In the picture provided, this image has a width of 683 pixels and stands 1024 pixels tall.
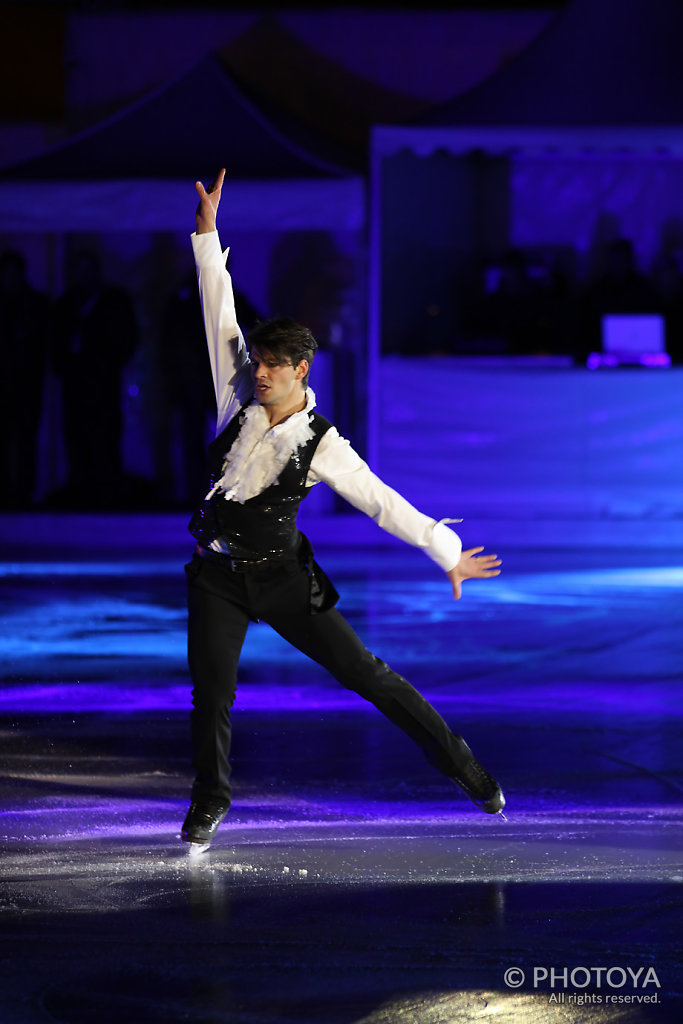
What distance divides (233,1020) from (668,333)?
1290 cm

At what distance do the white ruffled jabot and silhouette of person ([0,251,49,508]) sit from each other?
10.1m

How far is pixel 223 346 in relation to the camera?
15.7ft

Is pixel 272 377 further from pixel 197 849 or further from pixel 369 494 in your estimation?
pixel 197 849

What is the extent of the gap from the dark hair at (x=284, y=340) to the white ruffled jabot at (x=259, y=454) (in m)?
0.20

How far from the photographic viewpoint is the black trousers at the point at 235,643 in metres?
4.64

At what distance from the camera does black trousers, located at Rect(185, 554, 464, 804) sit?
4.64 m

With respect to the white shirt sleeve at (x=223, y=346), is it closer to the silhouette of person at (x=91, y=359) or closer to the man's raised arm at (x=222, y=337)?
the man's raised arm at (x=222, y=337)

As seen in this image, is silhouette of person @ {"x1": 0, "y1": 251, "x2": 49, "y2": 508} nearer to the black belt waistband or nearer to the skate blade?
the black belt waistband

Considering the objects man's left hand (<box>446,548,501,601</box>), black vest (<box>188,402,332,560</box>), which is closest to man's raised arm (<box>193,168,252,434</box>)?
black vest (<box>188,402,332,560</box>)

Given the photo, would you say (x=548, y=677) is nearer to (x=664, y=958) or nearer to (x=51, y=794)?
(x=51, y=794)

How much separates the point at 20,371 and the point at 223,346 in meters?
10.1

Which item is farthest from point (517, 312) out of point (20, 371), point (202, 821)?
point (202, 821)

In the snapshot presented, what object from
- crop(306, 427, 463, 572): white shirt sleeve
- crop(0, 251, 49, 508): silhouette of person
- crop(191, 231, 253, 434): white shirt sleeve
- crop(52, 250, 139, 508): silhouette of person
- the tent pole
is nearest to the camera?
crop(306, 427, 463, 572): white shirt sleeve

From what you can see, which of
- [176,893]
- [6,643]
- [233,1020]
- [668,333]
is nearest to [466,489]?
[668,333]
